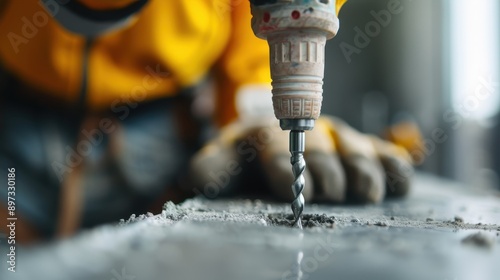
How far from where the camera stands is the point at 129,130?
0.80 m

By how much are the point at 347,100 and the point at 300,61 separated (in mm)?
3626

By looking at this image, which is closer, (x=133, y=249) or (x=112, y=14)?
(x=133, y=249)

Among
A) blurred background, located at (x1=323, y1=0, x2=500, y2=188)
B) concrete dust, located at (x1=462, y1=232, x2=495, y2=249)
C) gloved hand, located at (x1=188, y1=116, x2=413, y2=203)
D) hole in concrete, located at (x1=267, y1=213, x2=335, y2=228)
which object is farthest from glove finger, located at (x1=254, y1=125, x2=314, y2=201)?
→ blurred background, located at (x1=323, y1=0, x2=500, y2=188)

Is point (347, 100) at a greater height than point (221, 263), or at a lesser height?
greater

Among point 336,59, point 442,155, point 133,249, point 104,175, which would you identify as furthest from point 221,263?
point 336,59

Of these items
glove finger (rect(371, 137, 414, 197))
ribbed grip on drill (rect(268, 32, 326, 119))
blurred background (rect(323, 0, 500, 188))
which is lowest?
glove finger (rect(371, 137, 414, 197))

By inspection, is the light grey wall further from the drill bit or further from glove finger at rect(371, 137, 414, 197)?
the drill bit

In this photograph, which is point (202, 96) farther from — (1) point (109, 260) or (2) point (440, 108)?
(2) point (440, 108)

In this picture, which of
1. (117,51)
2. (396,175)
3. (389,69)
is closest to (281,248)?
(396,175)

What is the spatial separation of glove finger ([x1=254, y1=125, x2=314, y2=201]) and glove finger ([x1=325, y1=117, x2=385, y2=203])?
6 centimetres

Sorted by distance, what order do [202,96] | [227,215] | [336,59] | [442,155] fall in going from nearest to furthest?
[227,215] → [202,96] → [442,155] → [336,59]

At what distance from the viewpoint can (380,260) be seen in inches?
11.3

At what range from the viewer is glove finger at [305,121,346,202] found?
0.55m

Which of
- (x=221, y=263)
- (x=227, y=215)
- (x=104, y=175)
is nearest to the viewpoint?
(x=221, y=263)
